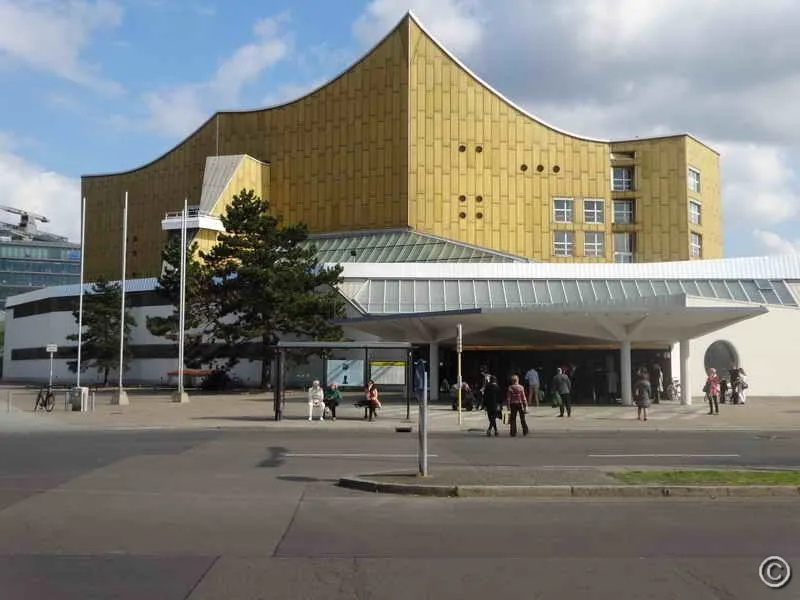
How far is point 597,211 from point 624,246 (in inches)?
135

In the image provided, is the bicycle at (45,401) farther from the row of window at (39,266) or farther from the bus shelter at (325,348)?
the row of window at (39,266)

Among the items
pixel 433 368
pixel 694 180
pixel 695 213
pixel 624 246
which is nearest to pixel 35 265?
pixel 624 246

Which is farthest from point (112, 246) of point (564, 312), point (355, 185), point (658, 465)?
point (658, 465)

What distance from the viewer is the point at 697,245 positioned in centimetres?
6738

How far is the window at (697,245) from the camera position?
66.8 metres

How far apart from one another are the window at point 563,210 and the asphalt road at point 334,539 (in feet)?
171

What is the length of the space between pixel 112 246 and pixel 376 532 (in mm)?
75217

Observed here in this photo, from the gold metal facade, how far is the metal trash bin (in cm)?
3371

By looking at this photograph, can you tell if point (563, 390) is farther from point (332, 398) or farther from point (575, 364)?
point (575, 364)

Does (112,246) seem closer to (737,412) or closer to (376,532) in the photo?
(737,412)

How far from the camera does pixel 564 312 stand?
110ft

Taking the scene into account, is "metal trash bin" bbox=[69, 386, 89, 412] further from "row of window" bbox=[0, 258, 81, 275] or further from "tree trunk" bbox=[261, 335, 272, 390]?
"row of window" bbox=[0, 258, 81, 275]
